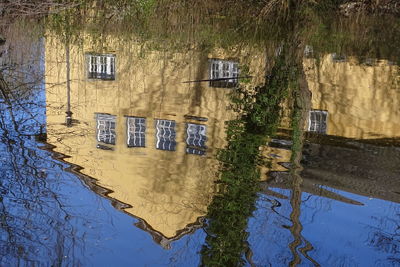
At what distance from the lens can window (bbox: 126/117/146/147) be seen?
852 centimetres

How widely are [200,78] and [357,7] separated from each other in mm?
10421

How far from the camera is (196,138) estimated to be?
873 centimetres

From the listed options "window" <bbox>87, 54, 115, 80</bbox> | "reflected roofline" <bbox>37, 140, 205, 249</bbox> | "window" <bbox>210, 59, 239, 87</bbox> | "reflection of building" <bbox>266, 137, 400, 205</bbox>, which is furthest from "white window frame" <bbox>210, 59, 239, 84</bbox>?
"reflected roofline" <bbox>37, 140, 205, 249</bbox>

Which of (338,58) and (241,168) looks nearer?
(241,168)

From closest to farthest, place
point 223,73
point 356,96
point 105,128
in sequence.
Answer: point 105,128 < point 356,96 < point 223,73

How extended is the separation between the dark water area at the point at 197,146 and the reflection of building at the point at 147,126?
0.03 meters

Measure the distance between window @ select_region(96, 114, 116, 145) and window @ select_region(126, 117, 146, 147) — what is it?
0.94 feet

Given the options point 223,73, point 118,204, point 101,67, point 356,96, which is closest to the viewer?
point 118,204

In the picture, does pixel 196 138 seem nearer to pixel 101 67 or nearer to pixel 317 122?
pixel 317 122

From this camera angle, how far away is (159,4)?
19.1 m

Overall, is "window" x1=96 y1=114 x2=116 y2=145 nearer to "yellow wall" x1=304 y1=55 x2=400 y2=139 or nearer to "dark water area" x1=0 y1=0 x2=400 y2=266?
"dark water area" x1=0 y1=0 x2=400 y2=266

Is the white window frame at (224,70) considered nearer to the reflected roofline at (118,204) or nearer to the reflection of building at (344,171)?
the reflection of building at (344,171)

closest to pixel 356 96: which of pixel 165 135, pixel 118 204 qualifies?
pixel 165 135

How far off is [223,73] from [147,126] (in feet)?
11.0
